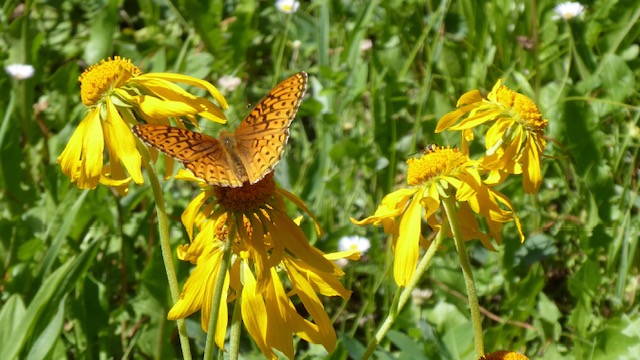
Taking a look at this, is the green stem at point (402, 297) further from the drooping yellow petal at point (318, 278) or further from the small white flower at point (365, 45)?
the small white flower at point (365, 45)

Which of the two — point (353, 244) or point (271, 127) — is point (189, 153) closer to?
point (271, 127)

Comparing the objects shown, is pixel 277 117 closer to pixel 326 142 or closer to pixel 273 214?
pixel 273 214

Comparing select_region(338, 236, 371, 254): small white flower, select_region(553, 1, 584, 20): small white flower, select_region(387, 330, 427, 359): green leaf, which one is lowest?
select_region(338, 236, 371, 254): small white flower

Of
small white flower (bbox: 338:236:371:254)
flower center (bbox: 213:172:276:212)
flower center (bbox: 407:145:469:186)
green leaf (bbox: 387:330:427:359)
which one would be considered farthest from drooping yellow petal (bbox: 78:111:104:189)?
small white flower (bbox: 338:236:371:254)

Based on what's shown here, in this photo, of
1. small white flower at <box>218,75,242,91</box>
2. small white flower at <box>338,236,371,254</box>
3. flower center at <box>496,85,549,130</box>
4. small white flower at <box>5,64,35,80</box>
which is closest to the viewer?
flower center at <box>496,85,549,130</box>

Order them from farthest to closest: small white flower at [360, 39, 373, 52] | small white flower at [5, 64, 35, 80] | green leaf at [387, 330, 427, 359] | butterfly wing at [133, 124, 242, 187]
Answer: small white flower at [360, 39, 373, 52]
small white flower at [5, 64, 35, 80]
green leaf at [387, 330, 427, 359]
butterfly wing at [133, 124, 242, 187]

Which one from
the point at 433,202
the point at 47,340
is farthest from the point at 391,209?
the point at 47,340

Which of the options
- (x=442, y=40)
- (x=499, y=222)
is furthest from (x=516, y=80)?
(x=499, y=222)

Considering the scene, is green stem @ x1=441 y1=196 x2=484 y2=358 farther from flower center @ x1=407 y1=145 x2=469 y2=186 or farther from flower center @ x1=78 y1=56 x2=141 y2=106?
flower center @ x1=78 y1=56 x2=141 y2=106
